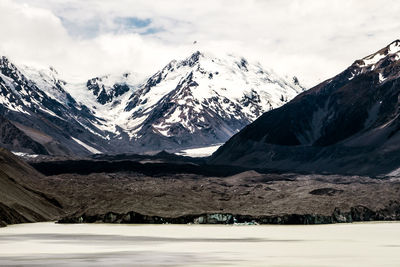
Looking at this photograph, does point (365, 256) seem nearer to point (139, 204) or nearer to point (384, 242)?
point (384, 242)

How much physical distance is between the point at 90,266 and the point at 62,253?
47.9 ft

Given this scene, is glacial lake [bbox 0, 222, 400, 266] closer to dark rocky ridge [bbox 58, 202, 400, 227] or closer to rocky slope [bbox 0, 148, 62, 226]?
rocky slope [bbox 0, 148, 62, 226]

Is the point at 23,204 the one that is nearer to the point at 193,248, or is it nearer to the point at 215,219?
the point at 215,219

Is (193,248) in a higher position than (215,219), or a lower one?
higher

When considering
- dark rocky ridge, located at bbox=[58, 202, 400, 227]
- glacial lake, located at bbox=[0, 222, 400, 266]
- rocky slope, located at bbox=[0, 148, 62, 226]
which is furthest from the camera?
dark rocky ridge, located at bbox=[58, 202, 400, 227]

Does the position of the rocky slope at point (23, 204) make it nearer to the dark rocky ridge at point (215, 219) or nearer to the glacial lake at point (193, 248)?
the dark rocky ridge at point (215, 219)

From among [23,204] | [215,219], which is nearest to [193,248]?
[215,219]

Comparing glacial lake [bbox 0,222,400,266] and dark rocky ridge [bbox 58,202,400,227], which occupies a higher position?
glacial lake [bbox 0,222,400,266]

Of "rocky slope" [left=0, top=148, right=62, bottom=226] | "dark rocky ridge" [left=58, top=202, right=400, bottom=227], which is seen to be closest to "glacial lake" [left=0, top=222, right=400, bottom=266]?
"rocky slope" [left=0, top=148, right=62, bottom=226]

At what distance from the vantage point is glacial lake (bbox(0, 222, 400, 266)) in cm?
6869

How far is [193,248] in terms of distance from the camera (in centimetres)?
8581

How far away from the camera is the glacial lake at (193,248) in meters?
68.7

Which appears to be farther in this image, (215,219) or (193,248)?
(215,219)

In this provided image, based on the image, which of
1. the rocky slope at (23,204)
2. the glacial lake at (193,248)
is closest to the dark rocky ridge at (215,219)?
the rocky slope at (23,204)
